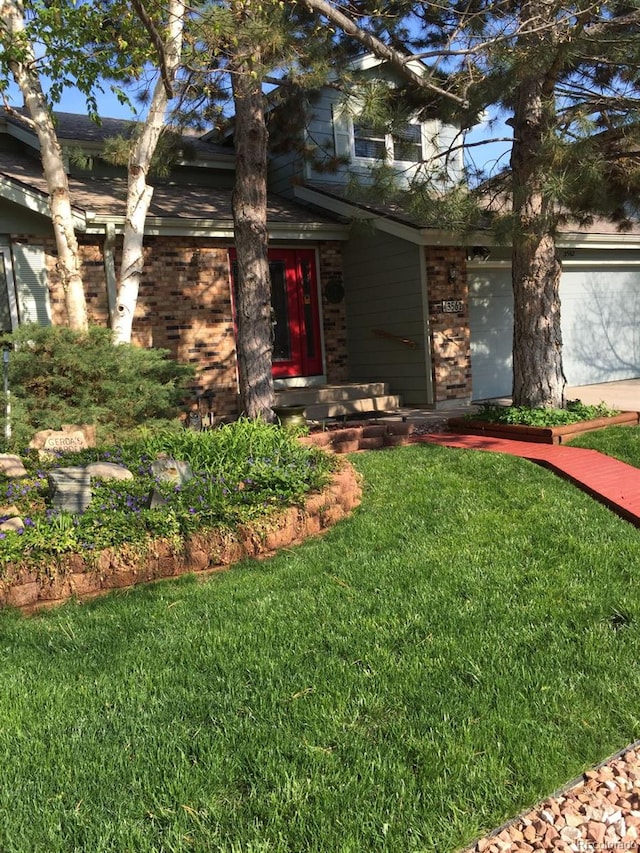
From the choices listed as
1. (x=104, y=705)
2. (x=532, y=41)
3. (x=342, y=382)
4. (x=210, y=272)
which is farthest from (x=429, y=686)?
(x=342, y=382)

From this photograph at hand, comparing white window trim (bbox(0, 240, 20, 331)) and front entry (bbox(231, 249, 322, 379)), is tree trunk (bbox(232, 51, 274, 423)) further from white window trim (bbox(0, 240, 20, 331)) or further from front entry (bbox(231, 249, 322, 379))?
white window trim (bbox(0, 240, 20, 331))

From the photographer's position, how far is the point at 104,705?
116 inches

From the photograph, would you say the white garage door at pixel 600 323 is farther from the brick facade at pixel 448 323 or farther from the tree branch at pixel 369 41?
the tree branch at pixel 369 41

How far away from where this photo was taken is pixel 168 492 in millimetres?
4961

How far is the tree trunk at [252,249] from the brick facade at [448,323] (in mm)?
3570

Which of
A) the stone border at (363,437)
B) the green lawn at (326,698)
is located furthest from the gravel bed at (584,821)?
the stone border at (363,437)

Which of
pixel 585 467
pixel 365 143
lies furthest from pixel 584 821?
pixel 365 143

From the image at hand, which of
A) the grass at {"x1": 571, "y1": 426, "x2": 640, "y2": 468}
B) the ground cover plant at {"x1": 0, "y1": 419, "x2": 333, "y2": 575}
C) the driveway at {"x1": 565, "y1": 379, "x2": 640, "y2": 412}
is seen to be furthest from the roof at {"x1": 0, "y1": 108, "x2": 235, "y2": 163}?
the grass at {"x1": 571, "y1": 426, "x2": 640, "y2": 468}

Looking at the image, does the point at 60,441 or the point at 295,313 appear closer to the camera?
the point at 60,441

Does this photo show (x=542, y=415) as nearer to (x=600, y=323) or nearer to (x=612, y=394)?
(x=612, y=394)

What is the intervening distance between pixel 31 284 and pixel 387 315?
545cm

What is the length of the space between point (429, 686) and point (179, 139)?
9042mm

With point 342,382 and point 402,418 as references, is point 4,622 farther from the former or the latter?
point 342,382

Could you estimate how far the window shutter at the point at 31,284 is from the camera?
9219 mm
